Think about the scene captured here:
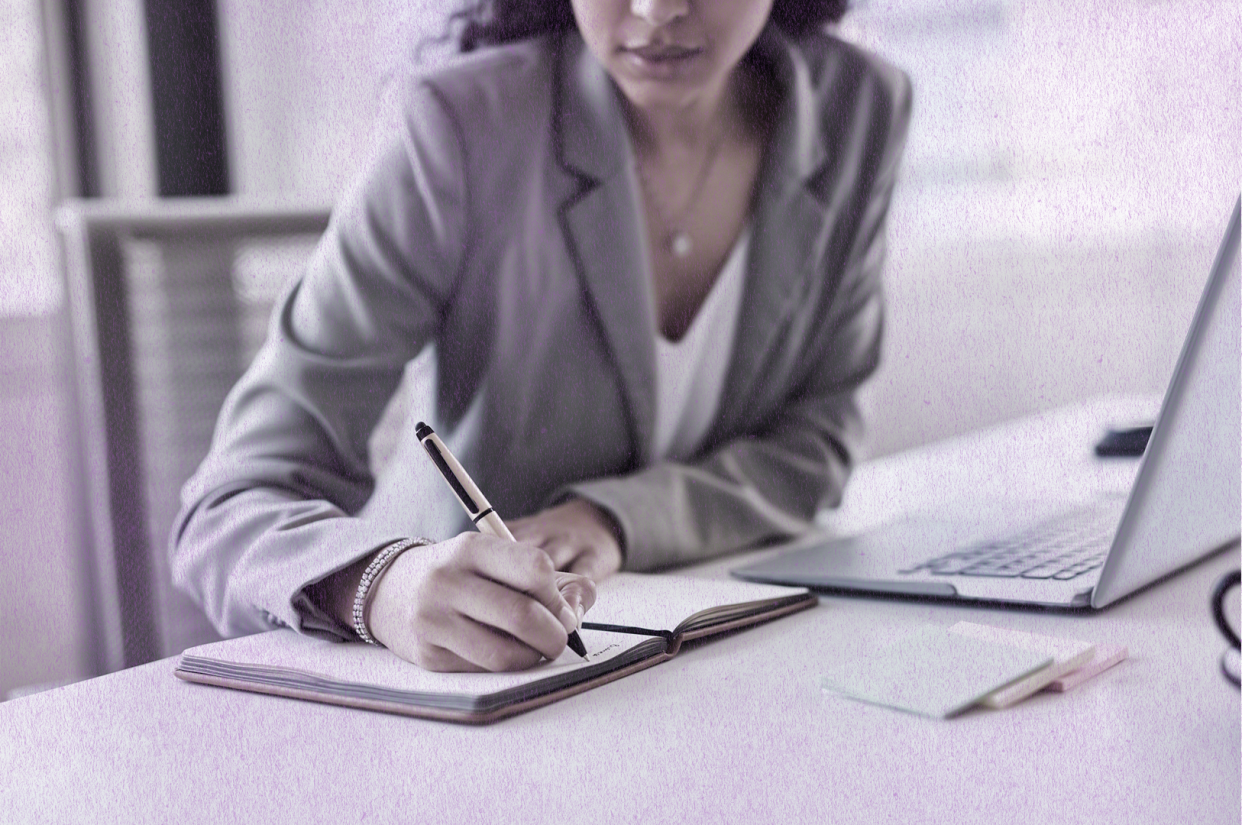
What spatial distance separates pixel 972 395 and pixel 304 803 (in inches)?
73.1

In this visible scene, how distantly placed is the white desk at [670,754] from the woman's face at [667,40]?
0.52 m

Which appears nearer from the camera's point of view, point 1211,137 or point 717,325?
point 717,325

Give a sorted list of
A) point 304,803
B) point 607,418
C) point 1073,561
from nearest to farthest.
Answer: point 304,803 → point 1073,561 → point 607,418

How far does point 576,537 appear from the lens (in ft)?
2.54

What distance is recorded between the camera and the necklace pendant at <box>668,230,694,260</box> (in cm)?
103

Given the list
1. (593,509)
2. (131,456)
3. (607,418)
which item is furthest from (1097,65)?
(131,456)

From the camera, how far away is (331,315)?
2.73ft

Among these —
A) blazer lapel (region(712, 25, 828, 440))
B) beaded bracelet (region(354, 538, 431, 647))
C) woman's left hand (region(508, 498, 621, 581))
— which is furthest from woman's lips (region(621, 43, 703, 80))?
beaded bracelet (region(354, 538, 431, 647))

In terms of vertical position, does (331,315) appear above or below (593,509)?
above

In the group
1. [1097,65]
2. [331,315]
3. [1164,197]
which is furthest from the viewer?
[1164,197]

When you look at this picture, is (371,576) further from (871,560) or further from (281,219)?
(281,219)

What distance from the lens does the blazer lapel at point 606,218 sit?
3.05 feet

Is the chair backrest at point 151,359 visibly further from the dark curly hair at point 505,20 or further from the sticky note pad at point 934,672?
the sticky note pad at point 934,672

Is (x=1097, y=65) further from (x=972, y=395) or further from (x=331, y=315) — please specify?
(x=972, y=395)
